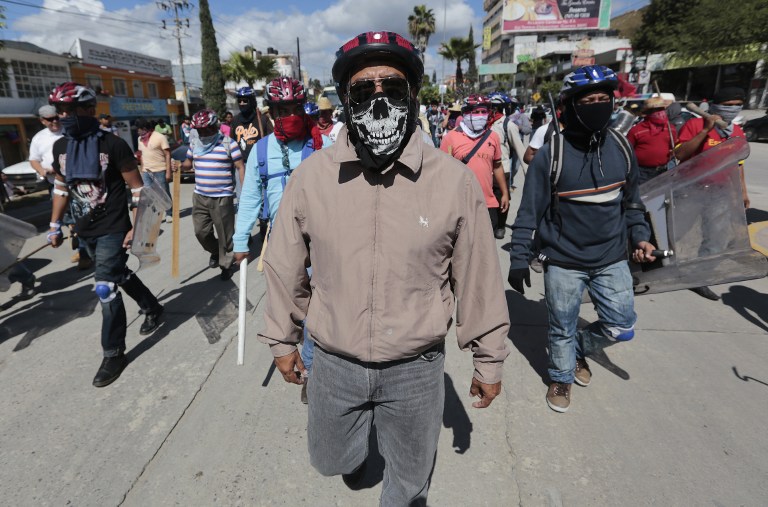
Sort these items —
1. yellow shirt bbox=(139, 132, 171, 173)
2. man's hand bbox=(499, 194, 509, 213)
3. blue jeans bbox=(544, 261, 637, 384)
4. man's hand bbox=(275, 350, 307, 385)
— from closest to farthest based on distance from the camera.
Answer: man's hand bbox=(275, 350, 307, 385) → blue jeans bbox=(544, 261, 637, 384) → man's hand bbox=(499, 194, 509, 213) → yellow shirt bbox=(139, 132, 171, 173)

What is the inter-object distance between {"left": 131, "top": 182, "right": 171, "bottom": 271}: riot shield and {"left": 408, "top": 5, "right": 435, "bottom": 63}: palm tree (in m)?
57.9

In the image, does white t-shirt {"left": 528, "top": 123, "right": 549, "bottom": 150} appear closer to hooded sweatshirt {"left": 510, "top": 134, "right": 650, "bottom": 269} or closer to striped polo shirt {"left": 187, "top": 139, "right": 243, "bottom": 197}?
hooded sweatshirt {"left": 510, "top": 134, "right": 650, "bottom": 269}

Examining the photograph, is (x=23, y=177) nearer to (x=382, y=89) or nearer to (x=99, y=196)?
(x=99, y=196)

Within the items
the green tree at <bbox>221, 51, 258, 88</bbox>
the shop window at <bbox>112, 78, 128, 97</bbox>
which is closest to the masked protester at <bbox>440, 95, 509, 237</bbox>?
the shop window at <bbox>112, 78, 128, 97</bbox>

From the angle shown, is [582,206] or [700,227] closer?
[582,206]

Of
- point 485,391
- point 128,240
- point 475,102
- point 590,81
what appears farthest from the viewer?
point 475,102

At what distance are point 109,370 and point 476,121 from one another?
165 inches

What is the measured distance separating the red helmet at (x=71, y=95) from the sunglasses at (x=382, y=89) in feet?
8.37

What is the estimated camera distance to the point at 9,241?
4215mm

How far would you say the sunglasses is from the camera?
5.16 ft

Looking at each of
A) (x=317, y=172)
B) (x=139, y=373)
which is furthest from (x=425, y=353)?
(x=139, y=373)

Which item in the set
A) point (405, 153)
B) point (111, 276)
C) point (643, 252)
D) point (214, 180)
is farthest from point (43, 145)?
point (643, 252)

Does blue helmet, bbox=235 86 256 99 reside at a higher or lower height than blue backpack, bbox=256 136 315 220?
higher

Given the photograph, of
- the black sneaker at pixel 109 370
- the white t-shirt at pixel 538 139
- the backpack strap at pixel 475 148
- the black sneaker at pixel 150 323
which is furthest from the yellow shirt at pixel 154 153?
the white t-shirt at pixel 538 139
